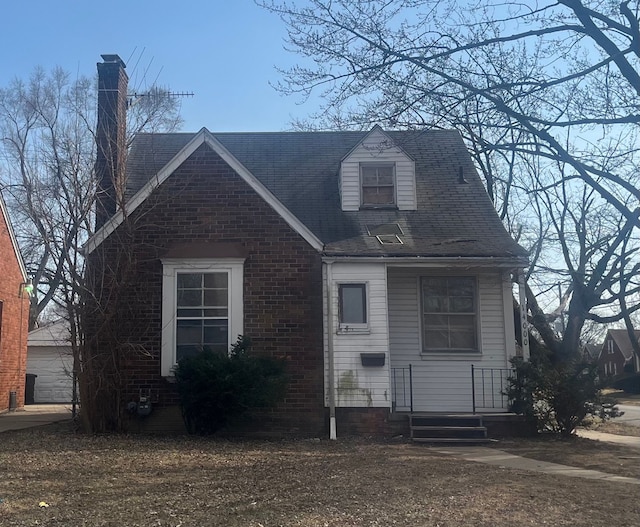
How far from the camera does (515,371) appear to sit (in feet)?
41.3

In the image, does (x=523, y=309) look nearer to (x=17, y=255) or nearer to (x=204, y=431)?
(x=204, y=431)

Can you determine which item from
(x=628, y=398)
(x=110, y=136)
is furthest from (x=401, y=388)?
(x=628, y=398)

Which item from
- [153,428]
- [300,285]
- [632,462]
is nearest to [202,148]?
[300,285]

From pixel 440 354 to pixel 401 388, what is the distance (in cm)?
103

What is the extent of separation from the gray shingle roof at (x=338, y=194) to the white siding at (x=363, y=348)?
19.1 inches

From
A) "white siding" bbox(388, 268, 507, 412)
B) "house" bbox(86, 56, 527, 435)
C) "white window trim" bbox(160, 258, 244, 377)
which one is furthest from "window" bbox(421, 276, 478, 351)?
"white window trim" bbox(160, 258, 244, 377)

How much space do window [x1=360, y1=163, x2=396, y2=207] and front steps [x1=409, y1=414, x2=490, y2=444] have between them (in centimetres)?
477

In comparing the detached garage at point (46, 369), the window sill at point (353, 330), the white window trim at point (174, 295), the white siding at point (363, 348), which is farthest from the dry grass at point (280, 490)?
the detached garage at point (46, 369)

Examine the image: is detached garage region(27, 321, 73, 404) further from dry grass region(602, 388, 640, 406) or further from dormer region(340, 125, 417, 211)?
dry grass region(602, 388, 640, 406)

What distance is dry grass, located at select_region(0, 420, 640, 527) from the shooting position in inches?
233

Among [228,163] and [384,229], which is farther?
[384,229]

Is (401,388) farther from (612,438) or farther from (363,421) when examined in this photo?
(612,438)

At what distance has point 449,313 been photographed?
44.6 ft

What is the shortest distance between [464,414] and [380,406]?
1.58 metres
